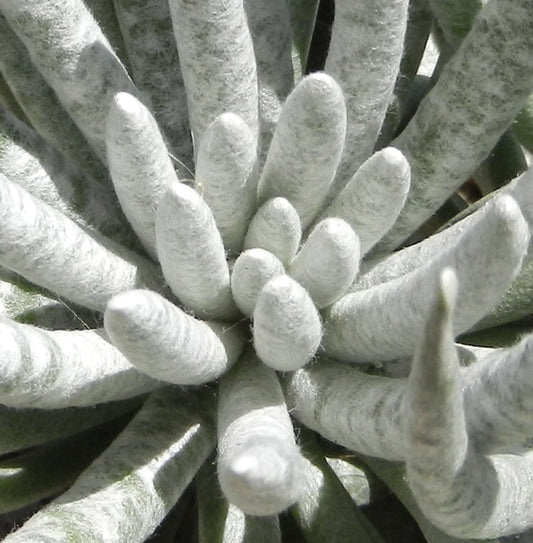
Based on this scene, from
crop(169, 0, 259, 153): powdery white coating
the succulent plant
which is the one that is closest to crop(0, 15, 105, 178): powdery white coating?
the succulent plant

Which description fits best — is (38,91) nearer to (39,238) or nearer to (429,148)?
(39,238)

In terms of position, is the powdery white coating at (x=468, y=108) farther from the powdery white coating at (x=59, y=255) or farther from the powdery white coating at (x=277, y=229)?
the powdery white coating at (x=59, y=255)

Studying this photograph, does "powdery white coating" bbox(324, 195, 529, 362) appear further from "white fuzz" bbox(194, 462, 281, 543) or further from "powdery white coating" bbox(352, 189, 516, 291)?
"white fuzz" bbox(194, 462, 281, 543)

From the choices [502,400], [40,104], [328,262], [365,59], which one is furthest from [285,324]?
[40,104]

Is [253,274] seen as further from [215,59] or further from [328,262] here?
[215,59]

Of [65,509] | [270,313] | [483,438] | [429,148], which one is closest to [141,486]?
[65,509]

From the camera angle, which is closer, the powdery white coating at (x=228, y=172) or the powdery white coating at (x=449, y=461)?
the powdery white coating at (x=449, y=461)

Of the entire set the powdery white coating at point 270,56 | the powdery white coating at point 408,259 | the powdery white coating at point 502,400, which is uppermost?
the powdery white coating at point 270,56

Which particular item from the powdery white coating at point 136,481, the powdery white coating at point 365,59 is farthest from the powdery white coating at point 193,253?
the powdery white coating at point 365,59
